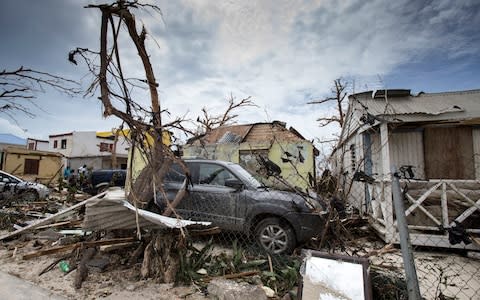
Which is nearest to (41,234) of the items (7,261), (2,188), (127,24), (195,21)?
(7,261)

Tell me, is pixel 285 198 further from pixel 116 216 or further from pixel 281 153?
pixel 281 153

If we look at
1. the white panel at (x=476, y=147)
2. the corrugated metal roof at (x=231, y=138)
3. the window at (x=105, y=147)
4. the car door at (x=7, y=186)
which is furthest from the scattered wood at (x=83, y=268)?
the window at (x=105, y=147)

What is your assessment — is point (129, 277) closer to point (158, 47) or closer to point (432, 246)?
point (158, 47)

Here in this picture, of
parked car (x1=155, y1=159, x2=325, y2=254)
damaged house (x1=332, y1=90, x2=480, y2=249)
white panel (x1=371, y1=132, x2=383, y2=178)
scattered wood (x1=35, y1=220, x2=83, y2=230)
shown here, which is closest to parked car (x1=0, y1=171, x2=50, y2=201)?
scattered wood (x1=35, y1=220, x2=83, y2=230)

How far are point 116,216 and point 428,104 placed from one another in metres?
8.51

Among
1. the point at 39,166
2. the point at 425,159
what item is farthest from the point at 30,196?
the point at 425,159

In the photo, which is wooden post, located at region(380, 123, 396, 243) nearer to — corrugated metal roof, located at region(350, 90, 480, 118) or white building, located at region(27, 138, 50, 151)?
corrugated metal roof, located at region(350, 90, 480, 118)

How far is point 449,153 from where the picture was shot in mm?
6895

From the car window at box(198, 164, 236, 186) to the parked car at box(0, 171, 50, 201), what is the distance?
9.61m

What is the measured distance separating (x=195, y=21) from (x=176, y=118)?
13.8ft

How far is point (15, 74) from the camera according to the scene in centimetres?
548

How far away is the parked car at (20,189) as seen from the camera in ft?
34.5

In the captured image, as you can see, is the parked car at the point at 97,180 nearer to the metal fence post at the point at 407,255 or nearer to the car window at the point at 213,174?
the car window at the point at 213,174

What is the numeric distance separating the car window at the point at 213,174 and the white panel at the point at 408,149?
5.22 m
